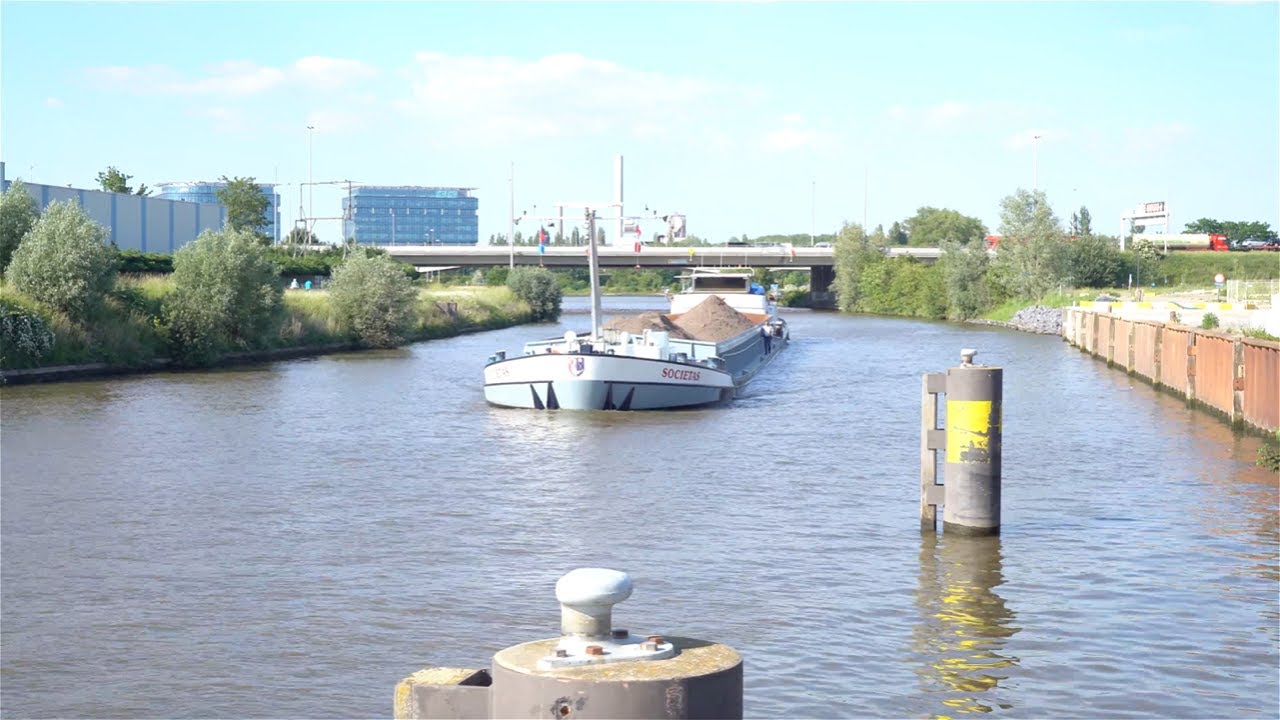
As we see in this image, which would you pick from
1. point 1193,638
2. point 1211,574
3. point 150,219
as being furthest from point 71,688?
point 150,219

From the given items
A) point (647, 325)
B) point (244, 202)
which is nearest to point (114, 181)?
point (244, 202)

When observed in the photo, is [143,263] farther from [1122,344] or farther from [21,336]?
[1122,344]

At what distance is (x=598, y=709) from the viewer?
4027 millimetres

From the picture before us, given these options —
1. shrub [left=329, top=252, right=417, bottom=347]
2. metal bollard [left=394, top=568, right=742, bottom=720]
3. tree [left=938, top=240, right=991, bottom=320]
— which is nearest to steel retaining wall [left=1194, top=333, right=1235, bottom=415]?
metal bollard [left=394, top=568, right=742, bottom=720]

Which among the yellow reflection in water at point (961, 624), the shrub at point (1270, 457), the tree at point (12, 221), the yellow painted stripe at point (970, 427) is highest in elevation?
the tree at point (12, 221)

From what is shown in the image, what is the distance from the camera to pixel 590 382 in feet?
102

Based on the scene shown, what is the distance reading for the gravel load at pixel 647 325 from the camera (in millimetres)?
42166

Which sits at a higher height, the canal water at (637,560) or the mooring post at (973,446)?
the mooring post at (973,446)

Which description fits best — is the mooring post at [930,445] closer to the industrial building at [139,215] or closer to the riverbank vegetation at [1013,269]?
the industrial building at [139,215]

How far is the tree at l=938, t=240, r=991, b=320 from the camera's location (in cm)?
9262

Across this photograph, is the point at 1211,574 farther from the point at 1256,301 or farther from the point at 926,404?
the point at 1256,301

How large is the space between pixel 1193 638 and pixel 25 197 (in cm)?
4057

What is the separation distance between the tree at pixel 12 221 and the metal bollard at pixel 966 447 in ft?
115

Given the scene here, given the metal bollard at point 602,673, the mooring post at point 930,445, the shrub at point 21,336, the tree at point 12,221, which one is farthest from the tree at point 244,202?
the metal bollard at point 602,673
